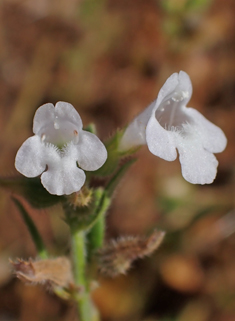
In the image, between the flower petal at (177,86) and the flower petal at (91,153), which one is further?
the flower petal at (177,86)

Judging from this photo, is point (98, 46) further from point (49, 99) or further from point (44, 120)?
point (44, 120)

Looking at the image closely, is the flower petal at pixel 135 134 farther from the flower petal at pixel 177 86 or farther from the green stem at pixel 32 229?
the green stem at pixel 32 229

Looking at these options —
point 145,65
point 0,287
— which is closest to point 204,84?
point 145,65

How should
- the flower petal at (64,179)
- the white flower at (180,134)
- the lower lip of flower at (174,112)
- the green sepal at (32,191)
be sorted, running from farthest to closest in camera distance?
the lower lip of flower at (174,112), the green sepal at (32,191), the white flower at (180,134), the flower petal at (64,179)

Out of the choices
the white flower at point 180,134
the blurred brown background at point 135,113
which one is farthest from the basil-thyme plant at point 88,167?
the blurred brown background at point 135,113

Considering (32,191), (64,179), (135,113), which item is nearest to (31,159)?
(64,179)

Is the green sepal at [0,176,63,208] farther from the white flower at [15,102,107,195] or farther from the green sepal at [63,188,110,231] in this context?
the white flower at [15,102,107,195]
